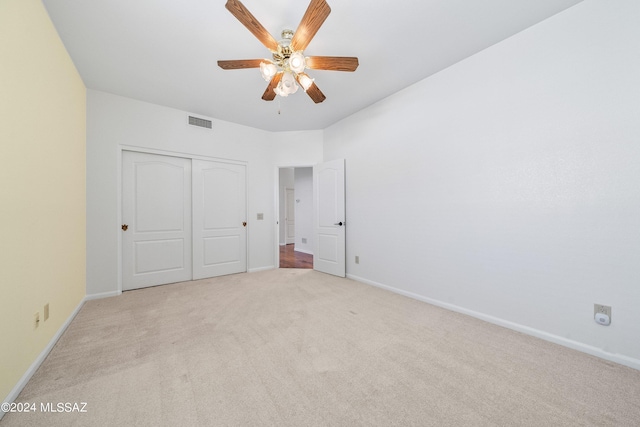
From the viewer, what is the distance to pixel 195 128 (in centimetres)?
387

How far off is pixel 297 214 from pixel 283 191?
1.05 meters

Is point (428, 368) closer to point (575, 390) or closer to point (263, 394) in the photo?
point (575, 390)

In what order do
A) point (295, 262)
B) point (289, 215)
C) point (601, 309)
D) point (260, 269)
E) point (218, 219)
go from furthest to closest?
point (289, 215) < point (295, 262) < point (260, 269) < point (218, 219) < point (601, 309)

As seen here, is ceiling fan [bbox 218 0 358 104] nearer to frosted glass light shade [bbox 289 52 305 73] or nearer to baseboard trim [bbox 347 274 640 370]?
frosted glass light shade [bbox 289 52 305 73]

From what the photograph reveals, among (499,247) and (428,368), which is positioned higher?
(499,247)

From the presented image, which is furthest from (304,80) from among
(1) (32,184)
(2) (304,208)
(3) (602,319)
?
(2) (304,208)

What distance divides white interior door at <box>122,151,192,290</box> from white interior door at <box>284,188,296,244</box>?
14.5ft

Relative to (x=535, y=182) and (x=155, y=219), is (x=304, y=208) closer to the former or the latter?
(x=155, y=219)

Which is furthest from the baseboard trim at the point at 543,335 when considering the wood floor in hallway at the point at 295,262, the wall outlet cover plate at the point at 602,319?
the wood floor in hallway at the point at 295,262

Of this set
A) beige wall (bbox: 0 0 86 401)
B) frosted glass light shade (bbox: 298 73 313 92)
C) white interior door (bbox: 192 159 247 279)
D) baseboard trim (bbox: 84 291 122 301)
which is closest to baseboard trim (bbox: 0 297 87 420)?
beige wall (bbox: 0 0 86 401)

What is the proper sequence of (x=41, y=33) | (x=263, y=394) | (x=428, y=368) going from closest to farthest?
(x=263, y=394), (x=428, y=368), (x=41, y=33)

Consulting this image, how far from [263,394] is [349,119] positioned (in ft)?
12.7

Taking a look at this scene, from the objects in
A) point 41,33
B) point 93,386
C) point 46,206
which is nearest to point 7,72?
point 41,33

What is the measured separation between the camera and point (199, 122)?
390 centimetres
